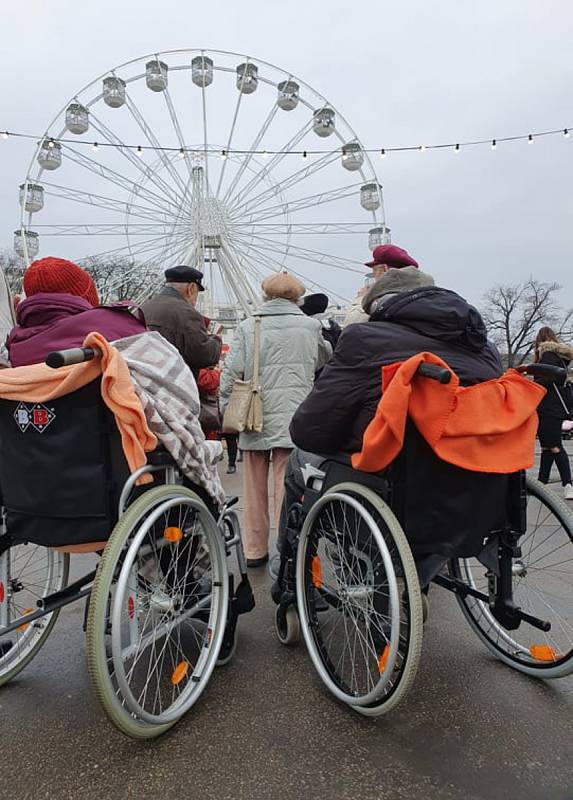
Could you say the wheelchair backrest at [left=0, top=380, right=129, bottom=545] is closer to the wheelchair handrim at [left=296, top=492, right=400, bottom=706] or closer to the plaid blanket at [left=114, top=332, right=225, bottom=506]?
the plaid blanket at [left=114, top=332, right=225, bottom=506]

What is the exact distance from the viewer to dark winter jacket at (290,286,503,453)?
1.81 m

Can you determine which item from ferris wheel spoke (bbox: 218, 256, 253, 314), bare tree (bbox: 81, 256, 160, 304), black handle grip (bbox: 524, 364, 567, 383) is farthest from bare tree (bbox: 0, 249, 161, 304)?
black handle grip (bbox: 524, 364, 567, 383)

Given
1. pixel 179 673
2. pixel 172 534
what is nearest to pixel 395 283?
pixel 172 534

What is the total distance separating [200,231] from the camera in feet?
48.2

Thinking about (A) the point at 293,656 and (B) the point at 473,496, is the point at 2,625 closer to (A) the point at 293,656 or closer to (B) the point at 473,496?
(A) the point at 293,656

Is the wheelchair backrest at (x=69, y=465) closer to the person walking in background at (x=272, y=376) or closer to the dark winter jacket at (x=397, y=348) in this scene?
the dark winter jacket at (x=397, y=348)

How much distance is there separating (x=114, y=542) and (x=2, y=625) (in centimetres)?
89

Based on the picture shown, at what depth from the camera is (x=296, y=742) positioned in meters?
1.64

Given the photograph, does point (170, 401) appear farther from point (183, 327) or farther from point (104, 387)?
point (183, 327)

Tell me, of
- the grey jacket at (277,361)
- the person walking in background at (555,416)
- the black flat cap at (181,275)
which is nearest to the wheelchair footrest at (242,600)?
the grey jacket at (277,361)

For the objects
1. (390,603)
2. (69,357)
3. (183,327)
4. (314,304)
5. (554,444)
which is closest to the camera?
(69,357)

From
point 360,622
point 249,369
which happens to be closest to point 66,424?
point 360,622

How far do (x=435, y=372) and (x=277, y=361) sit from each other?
6.13ft

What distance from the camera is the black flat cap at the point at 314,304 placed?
12.8 feet
